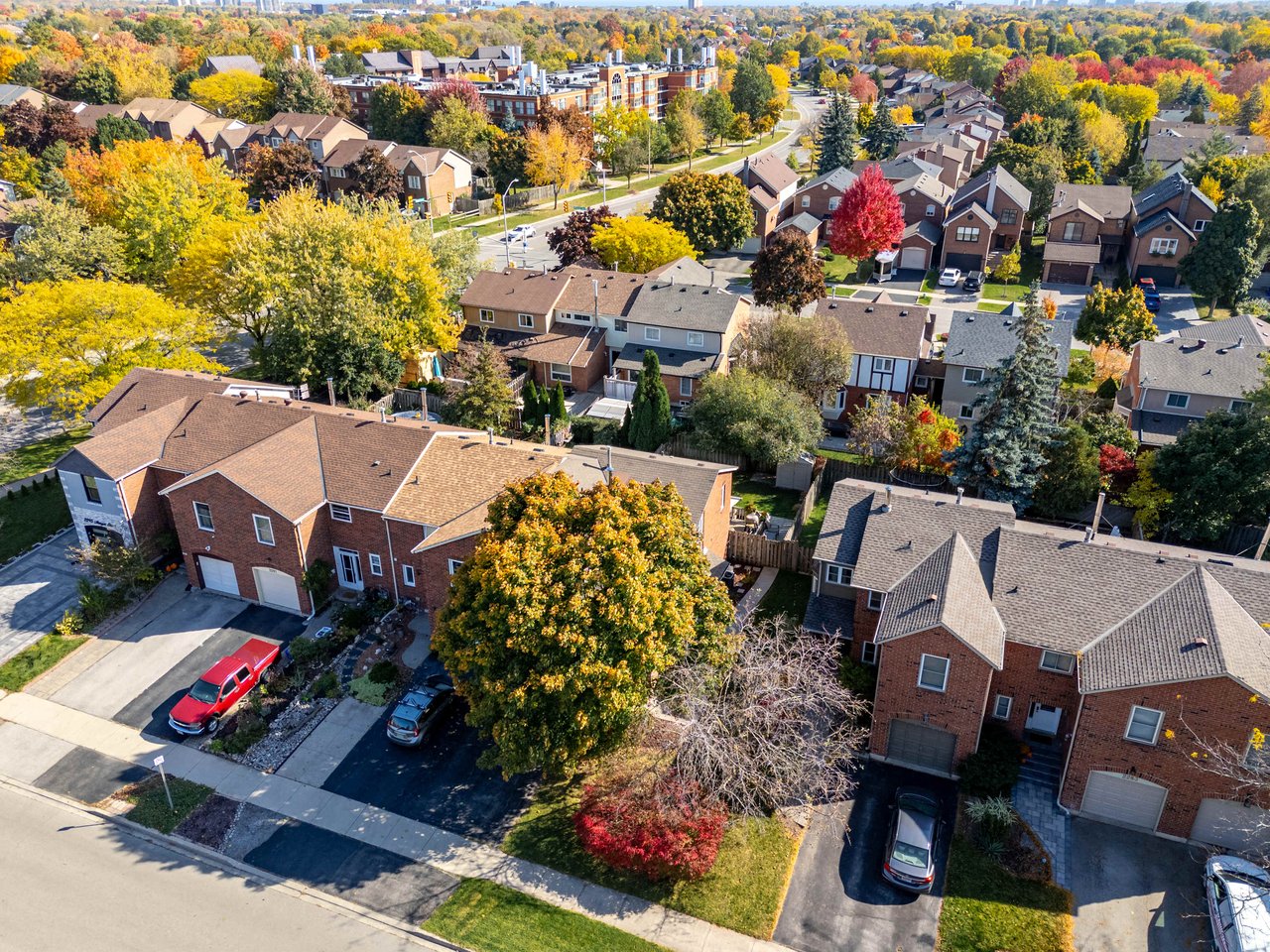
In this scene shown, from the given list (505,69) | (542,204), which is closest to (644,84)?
(505,69)

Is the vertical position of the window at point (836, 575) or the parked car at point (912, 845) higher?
the window at point (836, 575)

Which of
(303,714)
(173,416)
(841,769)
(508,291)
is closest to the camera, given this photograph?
(841,769)

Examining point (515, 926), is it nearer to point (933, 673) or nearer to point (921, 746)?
point (921, 746)

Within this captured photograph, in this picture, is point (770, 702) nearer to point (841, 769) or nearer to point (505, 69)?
point (841, 769)

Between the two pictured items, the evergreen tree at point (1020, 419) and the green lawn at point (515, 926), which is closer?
the green lawn at point (515, 926)

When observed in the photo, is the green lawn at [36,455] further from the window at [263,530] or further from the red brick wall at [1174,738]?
the red brick wall at [1174,738]

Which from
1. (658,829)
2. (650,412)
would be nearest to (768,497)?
(650,412)

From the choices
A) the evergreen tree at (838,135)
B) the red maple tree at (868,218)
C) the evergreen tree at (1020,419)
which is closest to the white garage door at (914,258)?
the red maple tree at (868,218)
